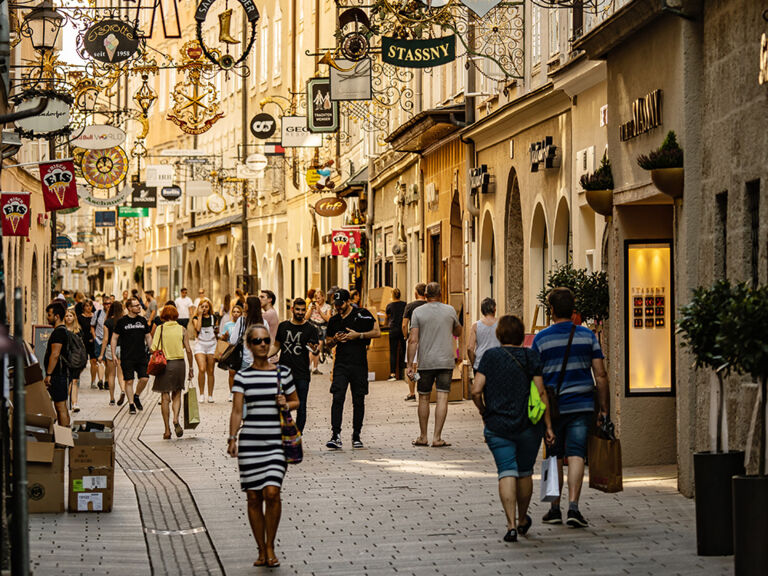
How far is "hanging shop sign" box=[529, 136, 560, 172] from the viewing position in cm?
2222

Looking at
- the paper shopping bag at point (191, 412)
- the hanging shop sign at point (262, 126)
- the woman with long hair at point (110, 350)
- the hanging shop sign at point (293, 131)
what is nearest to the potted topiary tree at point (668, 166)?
the paper shopping bag at point (191, 412)

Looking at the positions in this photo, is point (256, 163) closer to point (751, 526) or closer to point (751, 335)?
point (751, 335)

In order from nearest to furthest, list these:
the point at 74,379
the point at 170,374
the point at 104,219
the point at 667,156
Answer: the point at 667,156 < the point at 170,374 < the point at 74,379 < the point at 104,219

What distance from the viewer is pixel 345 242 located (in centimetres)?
4303

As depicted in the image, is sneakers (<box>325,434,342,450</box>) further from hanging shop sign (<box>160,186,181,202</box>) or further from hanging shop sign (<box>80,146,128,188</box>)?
hanging shop sign (<box>160,186,181,202</box>)

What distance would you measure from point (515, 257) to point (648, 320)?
1050cm

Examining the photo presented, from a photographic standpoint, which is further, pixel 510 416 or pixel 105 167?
pixel 105 167

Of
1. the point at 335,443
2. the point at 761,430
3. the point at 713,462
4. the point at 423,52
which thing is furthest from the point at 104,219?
the point at 761,430

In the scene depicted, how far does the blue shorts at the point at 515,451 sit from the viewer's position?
11.1 metres

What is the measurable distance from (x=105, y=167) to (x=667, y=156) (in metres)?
22.9

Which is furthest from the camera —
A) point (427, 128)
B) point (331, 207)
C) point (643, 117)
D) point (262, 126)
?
point (331, 207)

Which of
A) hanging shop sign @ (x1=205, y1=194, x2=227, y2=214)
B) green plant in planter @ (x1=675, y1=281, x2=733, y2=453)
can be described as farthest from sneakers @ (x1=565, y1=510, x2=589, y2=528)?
hanging shop sign @ (x1=205, y1=194, x2=227, y2=214)

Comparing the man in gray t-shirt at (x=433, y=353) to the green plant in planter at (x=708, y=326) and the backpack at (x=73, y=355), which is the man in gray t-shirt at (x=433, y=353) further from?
the green plant in planter at (x=708, y=326)

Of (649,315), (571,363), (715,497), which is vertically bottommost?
(715,497)
